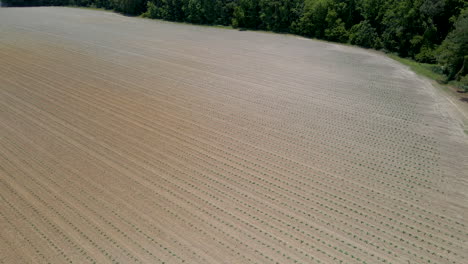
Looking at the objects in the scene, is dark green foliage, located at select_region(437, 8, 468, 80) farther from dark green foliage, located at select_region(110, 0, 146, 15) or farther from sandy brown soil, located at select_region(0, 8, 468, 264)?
dark green foliage, located at select_region(110, 0, 146, 15)

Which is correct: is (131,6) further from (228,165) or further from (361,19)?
(228,165)

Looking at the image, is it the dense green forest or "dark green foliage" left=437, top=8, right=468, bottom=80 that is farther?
the dense green forest

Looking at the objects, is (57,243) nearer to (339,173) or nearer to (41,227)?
(41,227)

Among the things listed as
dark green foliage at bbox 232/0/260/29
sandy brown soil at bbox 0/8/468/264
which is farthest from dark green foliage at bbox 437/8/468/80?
dark green foliage at bbox 232/0/260/29

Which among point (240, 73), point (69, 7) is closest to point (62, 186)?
point (240, 73)

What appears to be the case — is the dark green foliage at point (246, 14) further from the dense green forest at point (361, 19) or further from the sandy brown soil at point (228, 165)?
the sandy brown soil at point (228, 165)

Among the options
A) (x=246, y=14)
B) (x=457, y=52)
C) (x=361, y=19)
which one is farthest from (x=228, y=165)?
(x=246, y=14)
